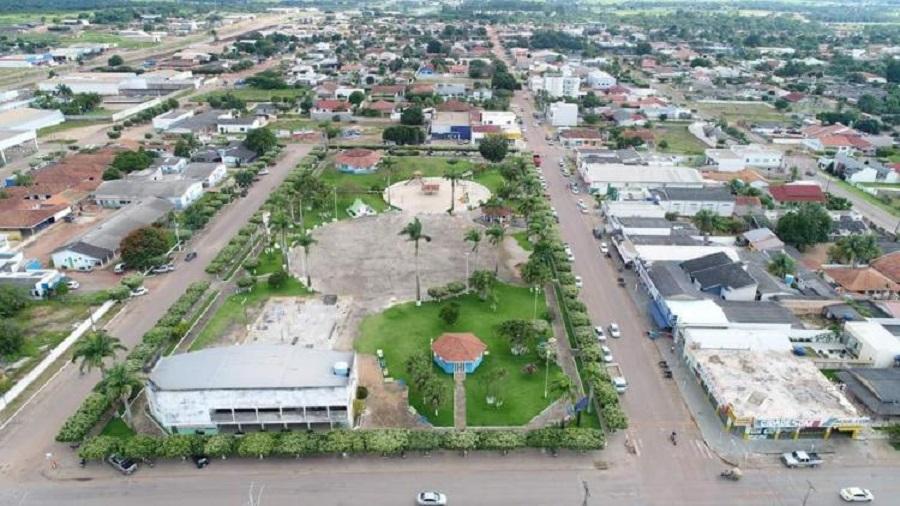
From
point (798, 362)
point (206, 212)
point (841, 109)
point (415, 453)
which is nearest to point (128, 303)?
point (206, 212)

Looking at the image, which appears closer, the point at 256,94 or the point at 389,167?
the point at 389,167

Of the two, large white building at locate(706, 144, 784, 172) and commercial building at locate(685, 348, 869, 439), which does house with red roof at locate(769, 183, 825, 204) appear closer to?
large white building at locate(706, 144, 784, 172)

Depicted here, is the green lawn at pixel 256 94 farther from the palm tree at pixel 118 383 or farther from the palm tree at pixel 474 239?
the palm tree at pixel 118 383

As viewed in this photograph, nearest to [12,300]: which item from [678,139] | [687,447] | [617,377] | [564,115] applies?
[617,377]

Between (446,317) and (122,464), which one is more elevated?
(446,317)

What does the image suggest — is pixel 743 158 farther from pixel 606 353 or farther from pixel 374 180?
pixel 606 353

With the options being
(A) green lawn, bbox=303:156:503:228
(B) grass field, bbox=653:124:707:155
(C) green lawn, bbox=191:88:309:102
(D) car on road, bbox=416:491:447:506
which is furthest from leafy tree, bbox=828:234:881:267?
(C) green lawn, bbox=191:88:309:102
